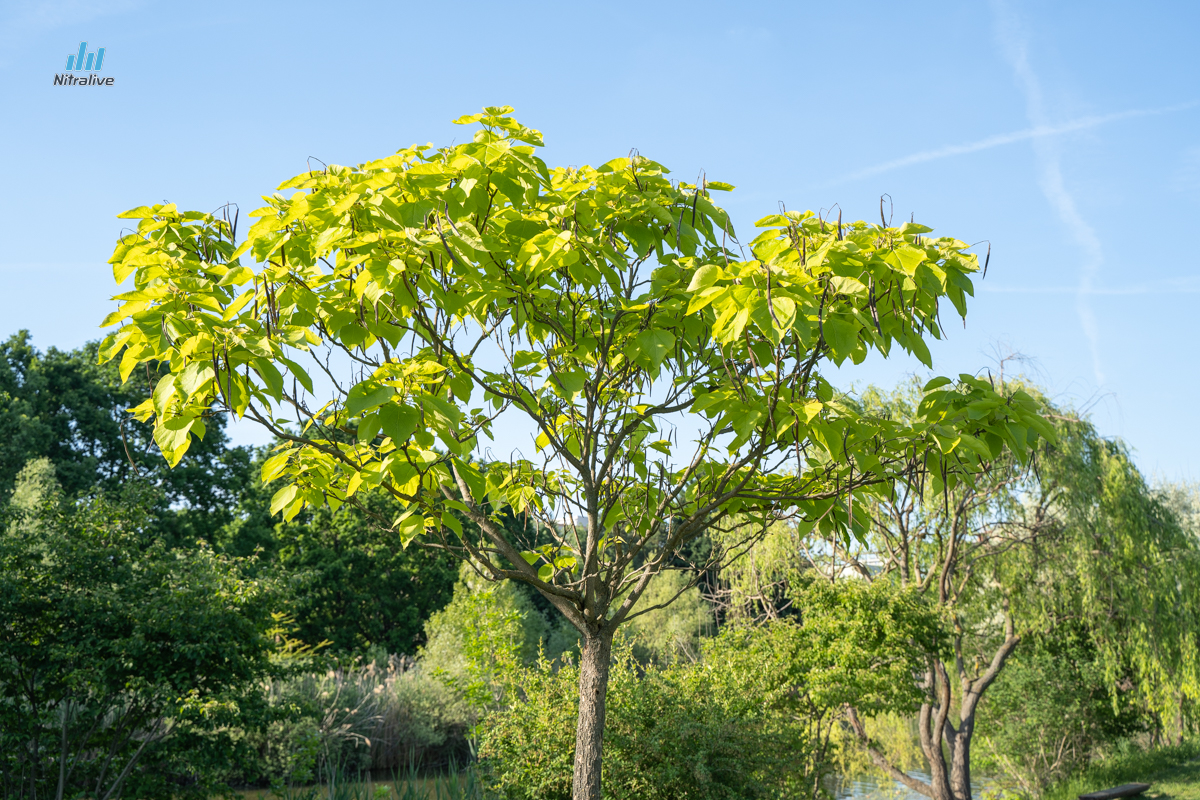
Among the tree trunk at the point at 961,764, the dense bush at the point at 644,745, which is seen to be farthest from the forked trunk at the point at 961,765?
the dense bush at the point at 644,745

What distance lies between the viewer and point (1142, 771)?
13.8 meters

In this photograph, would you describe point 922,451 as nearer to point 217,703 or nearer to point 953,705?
point 217,703

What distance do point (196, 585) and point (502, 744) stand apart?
9.70ft

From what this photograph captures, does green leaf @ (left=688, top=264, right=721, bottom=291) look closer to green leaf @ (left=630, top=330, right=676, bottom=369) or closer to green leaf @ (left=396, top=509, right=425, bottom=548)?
green leaf @ (left=630, top=330, right=676, bottom=369)

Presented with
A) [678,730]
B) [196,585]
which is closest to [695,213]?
[678,730]

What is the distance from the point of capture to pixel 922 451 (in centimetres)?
275

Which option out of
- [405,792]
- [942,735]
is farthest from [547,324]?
[942,735]

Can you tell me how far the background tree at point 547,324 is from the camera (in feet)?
7.65

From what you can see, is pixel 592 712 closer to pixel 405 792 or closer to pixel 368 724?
pixel 405 792

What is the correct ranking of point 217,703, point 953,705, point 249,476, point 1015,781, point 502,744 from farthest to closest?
point 249,476, point 1015,781, point 953,705, point 502,744, point 217,703

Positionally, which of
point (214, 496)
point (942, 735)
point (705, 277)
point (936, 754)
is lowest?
point (936, 754)

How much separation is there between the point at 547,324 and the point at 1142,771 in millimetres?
15937

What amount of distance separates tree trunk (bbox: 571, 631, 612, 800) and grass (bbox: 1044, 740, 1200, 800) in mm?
13163

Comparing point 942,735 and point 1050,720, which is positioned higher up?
point 942,735
